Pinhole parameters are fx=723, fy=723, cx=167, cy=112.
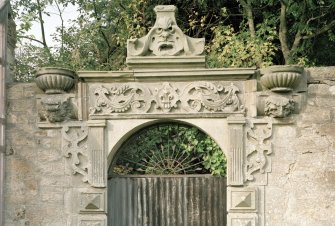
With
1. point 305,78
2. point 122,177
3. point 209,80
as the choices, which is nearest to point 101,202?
point 122,177

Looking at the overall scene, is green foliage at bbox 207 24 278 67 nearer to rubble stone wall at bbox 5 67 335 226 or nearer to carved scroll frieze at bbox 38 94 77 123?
rubble stone wall at bbox 5 67 335 226

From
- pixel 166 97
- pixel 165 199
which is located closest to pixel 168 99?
pixel 166 97

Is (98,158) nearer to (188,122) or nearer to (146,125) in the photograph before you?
(146,125)

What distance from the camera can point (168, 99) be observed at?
804 cm

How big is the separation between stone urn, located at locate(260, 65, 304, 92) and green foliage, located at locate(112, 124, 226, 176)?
114 cm

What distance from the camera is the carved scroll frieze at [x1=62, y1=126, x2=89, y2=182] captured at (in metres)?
8.09

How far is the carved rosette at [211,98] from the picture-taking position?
7996 mm

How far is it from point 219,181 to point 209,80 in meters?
1.15

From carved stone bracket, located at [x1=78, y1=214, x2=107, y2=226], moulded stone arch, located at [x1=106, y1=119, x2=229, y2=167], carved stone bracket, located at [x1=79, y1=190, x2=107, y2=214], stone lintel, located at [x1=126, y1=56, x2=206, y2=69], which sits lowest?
carved stone bracket, located at [x1=78, y1=214, x2=107, y2=226]

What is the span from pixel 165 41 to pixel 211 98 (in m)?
0.82

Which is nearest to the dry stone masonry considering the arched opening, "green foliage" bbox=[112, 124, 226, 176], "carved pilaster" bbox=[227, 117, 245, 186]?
"carved pilaster" bbox=[227, 117, 245, 186]

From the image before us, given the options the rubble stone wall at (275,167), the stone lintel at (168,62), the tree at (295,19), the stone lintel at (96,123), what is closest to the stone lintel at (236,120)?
the rubble stone wall at (275,167)

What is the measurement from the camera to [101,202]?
7992 mm

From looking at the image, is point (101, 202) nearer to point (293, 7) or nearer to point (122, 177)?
point (122, 177)
